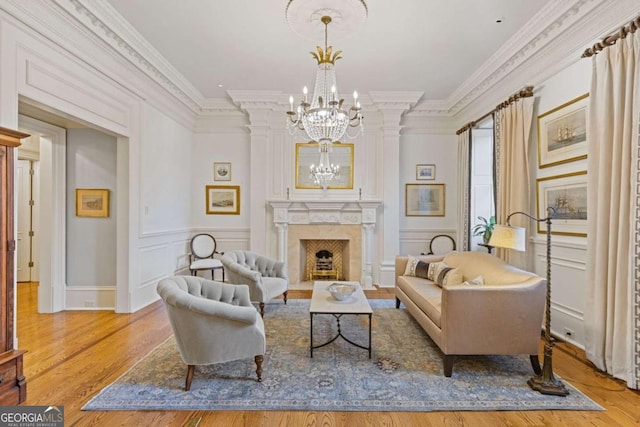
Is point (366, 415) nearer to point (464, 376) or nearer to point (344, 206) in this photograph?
point (464, 376)

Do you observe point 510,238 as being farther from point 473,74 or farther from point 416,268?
point 473,74

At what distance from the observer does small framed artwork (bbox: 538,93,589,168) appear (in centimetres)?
315

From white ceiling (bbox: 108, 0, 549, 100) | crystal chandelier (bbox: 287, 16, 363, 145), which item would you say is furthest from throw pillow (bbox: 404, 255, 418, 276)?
white ceiling (bbox: 108, 0, 549, 100)

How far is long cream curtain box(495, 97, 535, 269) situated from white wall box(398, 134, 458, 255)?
5.30ft

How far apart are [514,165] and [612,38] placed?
1.58 metres

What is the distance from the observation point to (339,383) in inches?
99.7

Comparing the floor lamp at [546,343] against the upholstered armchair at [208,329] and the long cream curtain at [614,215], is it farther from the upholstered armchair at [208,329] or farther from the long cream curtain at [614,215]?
the upholstered armchair at [208,329]

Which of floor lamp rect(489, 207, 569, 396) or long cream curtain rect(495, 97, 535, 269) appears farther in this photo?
long cream curtain rect(495, 97, 535, 269)

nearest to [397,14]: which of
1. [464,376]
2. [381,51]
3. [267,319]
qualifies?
[381,51]

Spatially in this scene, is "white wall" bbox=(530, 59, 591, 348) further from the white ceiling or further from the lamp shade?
the lamp shade

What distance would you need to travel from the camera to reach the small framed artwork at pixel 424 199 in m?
6.11

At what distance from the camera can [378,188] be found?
19.6ft

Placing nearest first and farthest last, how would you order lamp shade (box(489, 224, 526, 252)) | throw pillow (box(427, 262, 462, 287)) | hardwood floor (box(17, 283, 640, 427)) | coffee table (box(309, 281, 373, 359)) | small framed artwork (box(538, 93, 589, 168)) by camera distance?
hardwood floor (box(17, 283, 640, 427)) → lamp shade (box(489, 224, 526, 252)) → coffee table (box(309, 281, 373, 359)) → small framed artwork (box(538, 93, 589, 168)) → throw pillow (box(427, 262, 462, 287))

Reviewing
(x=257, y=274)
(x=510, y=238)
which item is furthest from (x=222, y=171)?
(x=510, y=238)
